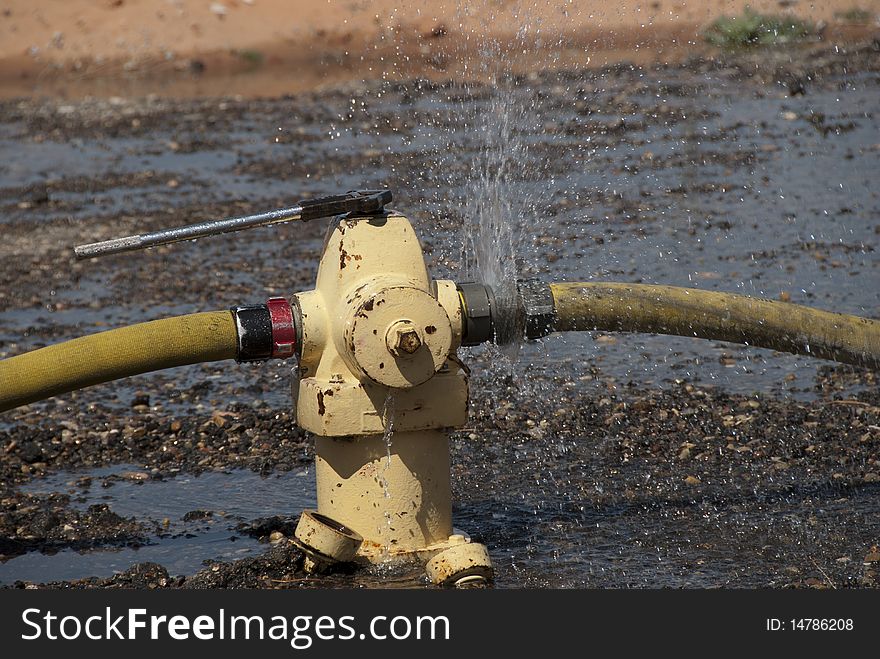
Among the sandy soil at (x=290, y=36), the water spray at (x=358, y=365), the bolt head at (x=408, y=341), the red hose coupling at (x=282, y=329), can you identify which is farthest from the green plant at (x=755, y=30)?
the bolt head at (x=408, y=341)

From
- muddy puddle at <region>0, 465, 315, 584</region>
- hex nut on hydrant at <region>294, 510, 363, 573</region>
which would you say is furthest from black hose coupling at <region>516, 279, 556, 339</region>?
muddy puddle at <region>0, 465, 315, 584</region>

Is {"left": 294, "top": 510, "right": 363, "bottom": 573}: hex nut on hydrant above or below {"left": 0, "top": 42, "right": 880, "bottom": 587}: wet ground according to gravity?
below

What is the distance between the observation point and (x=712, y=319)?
3.83m

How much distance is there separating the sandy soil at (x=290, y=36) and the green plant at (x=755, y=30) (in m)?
0.39

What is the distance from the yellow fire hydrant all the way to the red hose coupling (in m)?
0.03

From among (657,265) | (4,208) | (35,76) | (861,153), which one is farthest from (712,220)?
(35,76)

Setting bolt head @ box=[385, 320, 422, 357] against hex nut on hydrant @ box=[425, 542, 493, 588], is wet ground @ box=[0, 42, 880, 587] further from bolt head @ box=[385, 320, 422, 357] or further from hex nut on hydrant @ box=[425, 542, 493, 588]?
bolt head @ box=[385, 320, 422, 357]

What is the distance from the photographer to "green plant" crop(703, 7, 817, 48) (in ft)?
50.3

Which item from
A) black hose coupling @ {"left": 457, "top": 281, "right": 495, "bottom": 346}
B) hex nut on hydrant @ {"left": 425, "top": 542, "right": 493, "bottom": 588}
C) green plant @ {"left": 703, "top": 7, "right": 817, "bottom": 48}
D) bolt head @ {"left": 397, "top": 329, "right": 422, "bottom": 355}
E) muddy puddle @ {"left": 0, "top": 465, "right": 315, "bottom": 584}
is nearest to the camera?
bolt head @ {"left": 397, "top": 329, "right": 422, "bottom": 355}

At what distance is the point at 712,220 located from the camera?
319 inches

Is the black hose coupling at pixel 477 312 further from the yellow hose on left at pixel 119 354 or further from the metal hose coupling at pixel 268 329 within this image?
the yellow hose on left at pixel 119 354

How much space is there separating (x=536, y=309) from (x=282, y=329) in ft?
2.26

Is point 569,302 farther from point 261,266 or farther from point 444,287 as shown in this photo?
point 261,266

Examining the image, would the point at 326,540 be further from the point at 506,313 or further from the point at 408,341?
the point at 506,313
